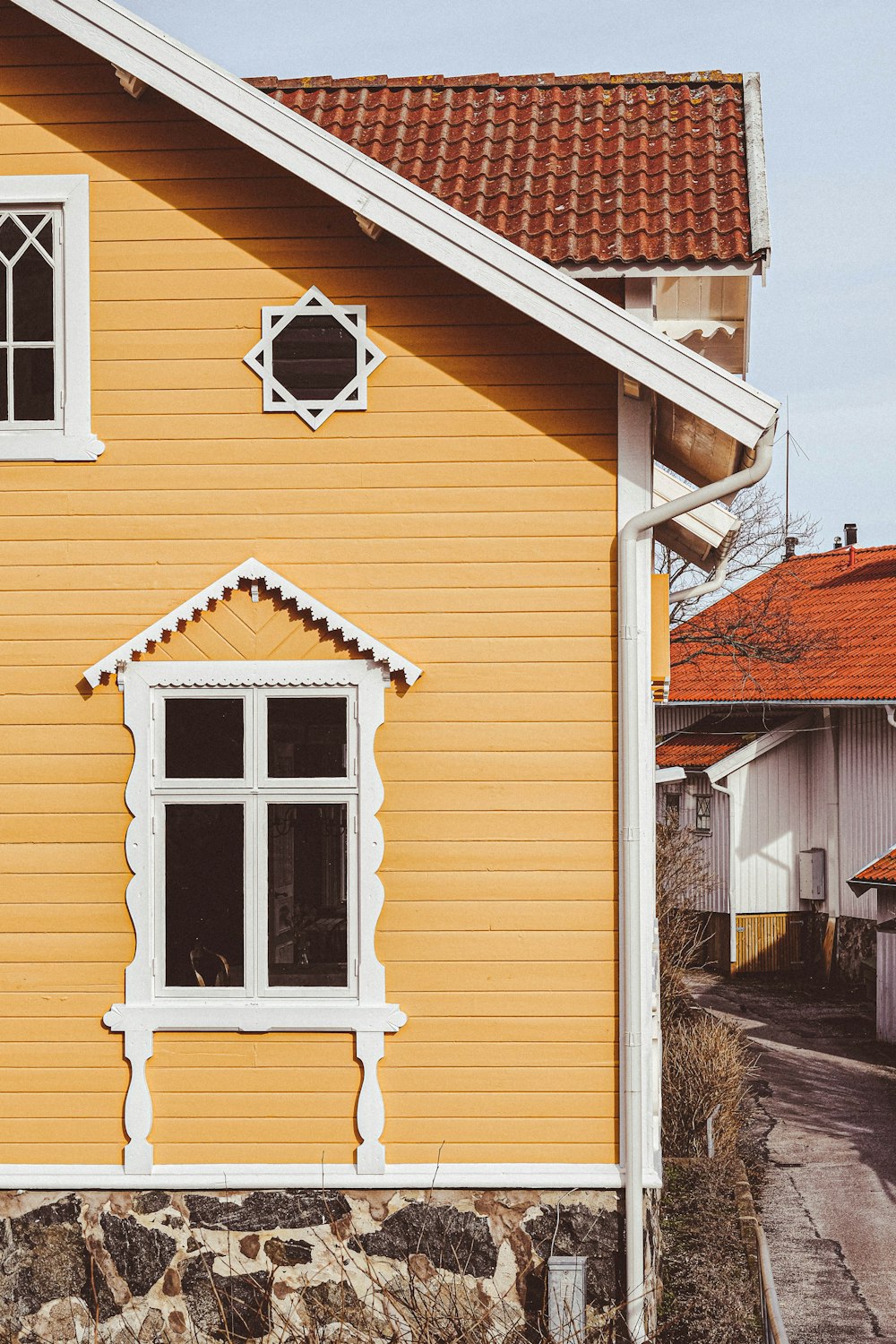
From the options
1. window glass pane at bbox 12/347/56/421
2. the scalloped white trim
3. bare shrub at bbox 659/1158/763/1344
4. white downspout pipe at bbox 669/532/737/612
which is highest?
window glass pane at bbox 12/347/56/421

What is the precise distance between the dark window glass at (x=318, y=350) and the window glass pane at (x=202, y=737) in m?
1.71

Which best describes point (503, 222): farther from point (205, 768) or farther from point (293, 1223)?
point (293, 1223)

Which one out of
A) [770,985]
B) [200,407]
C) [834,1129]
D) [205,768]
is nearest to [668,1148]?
[834,1129]

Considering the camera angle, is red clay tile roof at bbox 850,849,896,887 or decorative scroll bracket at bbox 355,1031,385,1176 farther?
red clay tile roof at bbox 850,849,896,887

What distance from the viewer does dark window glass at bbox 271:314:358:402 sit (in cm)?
759

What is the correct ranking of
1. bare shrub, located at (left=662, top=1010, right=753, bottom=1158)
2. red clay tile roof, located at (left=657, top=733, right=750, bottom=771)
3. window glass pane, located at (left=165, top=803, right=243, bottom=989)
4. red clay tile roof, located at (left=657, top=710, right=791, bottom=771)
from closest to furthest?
window glass pane, located at (left=165, top=803, right=243, bottom=989)
bare shrub, located at (left=662, top=1010, right=753, bottom=1158)
red clay tile roof, located at (left=657, top=733, right=750, bottom=771)
red clay tile roof, located at (left=657, top=710, right=791, bottom=771)

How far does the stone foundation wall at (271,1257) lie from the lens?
7.27 meters

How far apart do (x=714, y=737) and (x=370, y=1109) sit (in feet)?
70.7

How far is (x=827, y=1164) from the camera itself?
14.1 meters

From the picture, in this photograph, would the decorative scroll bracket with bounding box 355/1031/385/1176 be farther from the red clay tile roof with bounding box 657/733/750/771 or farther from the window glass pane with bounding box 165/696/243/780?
the red clay tile roof with bounding box 657/733/750/771

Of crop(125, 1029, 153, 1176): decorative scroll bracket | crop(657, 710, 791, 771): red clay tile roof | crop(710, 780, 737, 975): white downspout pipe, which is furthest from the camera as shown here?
crop(657, 710, 791, 771): red clay tile roof

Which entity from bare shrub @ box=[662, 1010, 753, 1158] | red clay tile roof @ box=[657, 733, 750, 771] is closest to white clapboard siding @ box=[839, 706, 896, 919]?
red clay tile roof @ box=[657, 733, 750, 771]

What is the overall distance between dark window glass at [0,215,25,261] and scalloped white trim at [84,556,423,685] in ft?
7.02

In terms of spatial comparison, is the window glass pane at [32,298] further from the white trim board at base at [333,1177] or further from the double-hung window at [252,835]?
the white trim board at base at [333,1177]
